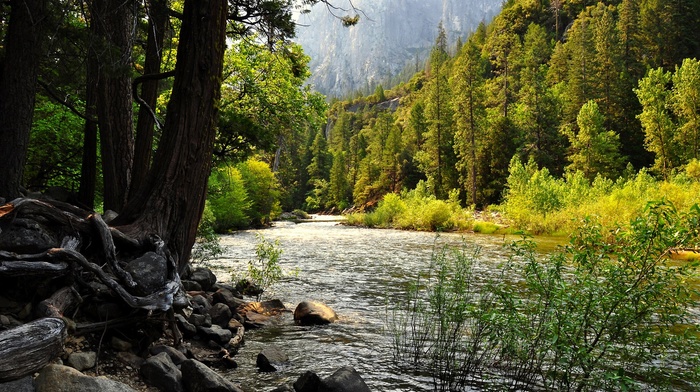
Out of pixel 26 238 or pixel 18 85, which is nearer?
pixel 26 238

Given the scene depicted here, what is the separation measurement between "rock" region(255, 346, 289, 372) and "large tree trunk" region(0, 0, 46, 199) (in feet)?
14.0

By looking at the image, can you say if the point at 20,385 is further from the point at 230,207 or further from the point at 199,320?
the point at 230,207

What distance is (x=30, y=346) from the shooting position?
10.2 feet

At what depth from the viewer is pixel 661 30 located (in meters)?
49.2

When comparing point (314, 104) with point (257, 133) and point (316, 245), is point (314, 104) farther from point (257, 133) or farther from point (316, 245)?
point (257, 133)

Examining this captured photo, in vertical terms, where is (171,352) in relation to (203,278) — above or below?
below

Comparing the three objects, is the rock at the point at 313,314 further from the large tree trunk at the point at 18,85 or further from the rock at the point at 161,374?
the large tree trunk at the point at 18,85

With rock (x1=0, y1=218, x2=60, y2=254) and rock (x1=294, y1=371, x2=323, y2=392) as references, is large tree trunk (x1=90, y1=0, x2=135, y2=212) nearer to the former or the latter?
rock (x1=0, y1=218, x2=60, y2=254)

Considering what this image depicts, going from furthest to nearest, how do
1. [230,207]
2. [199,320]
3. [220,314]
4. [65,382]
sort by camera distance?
[230,207], [220,314], [199,320], [65,382]

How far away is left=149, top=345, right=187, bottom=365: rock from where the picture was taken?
15.5 feet

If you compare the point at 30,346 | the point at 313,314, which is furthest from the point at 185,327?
the point at 30,346

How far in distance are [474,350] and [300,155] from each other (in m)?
87.3

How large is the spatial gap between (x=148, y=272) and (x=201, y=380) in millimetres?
1342

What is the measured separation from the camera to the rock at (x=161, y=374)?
409cm
